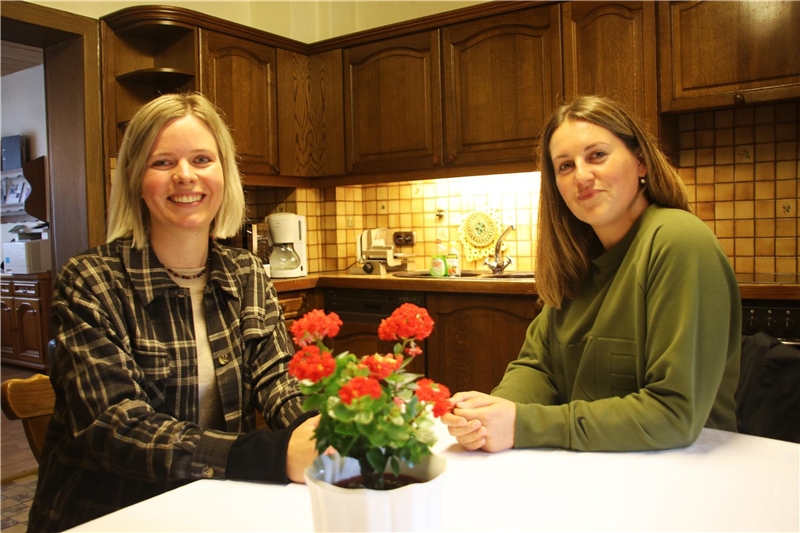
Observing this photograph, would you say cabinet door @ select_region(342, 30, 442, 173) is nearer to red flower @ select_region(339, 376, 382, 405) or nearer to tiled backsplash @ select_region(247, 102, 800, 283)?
tiled backsplash @ select_region(247, 102, 800, 283)

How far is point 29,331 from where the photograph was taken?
20.3ft

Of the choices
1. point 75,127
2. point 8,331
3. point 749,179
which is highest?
point 75,127

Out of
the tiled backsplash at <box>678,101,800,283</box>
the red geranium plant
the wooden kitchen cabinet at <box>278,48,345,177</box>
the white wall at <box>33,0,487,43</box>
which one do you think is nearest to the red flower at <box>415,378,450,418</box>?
the red geranium plant

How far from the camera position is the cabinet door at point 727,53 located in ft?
8.59

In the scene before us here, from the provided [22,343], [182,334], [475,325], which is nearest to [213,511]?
[182,334]

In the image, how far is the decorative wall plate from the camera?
3.61 meters

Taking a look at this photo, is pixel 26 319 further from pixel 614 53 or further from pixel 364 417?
pixel 364 417

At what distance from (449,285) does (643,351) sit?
202 centimetres

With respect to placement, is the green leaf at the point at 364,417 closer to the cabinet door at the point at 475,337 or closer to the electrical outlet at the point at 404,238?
the cabinet door at the point at 475,337

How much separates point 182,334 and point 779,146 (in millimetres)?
2736

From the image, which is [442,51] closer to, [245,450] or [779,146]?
[779,146]

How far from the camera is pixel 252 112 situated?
3.59 meters

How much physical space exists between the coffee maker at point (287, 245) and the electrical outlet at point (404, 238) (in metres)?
0.55

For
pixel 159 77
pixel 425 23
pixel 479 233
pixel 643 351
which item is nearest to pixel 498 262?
pixel 479 233
